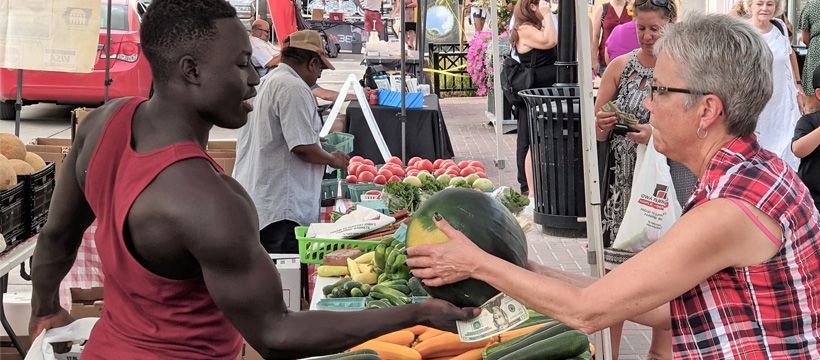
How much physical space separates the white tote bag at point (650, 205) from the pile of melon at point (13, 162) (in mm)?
3014

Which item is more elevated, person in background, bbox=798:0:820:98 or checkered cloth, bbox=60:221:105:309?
person in background, bbox=798:0:820:98

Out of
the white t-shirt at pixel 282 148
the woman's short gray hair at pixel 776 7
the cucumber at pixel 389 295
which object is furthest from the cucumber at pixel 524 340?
the woman's short gray hair at pixel 776 7

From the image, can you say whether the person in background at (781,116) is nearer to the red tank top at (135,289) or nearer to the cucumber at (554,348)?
the cucumber at (554,348)

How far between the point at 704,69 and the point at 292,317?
1173 mm

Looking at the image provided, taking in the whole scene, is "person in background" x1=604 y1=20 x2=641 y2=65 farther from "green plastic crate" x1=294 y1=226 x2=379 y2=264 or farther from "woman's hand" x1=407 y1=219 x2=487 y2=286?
"woman's hand" x1=407 y1=219 x2=487 y2=286

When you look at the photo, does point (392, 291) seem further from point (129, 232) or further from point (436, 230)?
point (129, 232)

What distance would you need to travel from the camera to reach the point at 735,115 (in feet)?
7.93

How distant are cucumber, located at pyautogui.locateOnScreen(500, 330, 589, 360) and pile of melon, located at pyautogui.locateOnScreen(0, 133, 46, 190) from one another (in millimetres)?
2863

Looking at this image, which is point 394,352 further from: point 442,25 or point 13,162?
point 442,25

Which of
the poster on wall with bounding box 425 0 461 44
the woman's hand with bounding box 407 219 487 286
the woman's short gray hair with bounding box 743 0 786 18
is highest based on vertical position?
the poster on wall with bounding box 425 0 461 44

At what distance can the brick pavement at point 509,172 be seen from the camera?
21.3 ft

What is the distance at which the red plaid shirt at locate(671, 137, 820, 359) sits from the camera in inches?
91.7

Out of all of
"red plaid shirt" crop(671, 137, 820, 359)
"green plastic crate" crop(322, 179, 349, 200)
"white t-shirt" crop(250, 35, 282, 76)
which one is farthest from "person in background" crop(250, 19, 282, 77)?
"red plaid shirt" crop(671, 137, 820, 359)

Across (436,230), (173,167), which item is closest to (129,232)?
(173,167)
